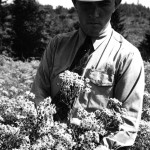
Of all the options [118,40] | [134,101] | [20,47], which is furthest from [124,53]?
[20,47]

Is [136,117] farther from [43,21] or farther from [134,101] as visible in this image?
[43,21]

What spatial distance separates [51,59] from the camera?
329 cm

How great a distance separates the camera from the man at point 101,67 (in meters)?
2.69

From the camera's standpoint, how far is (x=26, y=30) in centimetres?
4462

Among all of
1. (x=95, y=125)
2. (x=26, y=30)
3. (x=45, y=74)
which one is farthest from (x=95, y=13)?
(x=26, y=30)

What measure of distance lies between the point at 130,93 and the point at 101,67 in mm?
381

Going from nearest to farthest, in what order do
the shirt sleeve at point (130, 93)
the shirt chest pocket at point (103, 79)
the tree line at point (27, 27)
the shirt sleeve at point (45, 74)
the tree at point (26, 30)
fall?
the shirt sleeve at point (130, 93)
the shirt chest pocket at point (103, 79)
the shirt sleeve at point (45, 74)
the tree line at point (27, 27)
the tree at point (26, 30)

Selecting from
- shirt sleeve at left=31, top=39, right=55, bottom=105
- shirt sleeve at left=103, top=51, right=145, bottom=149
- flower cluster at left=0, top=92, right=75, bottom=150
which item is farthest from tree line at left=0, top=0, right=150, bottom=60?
flower cluster at left=0, top=92, right=75, bottom=150

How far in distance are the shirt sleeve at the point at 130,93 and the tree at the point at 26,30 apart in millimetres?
41182

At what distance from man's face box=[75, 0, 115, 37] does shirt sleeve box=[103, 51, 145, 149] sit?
377mm

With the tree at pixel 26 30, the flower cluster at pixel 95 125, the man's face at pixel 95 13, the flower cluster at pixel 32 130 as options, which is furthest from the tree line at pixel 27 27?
the flower cluster at pixel 32 130

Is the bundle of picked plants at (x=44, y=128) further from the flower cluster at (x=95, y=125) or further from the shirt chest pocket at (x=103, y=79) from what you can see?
the shirt chest pocket at (x=103, y=79)

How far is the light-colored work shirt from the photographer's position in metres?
2.68

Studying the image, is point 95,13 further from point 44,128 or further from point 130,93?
point 44,128
